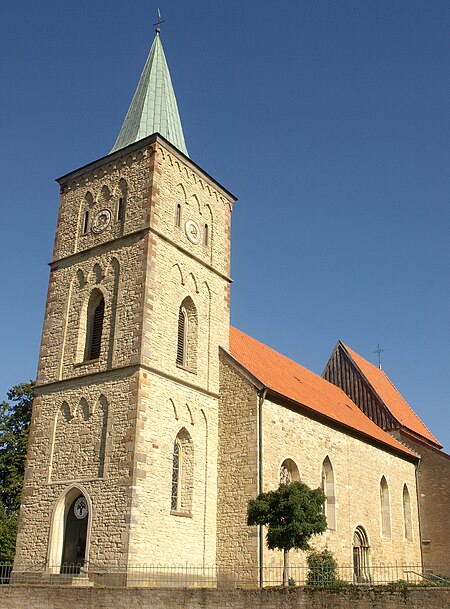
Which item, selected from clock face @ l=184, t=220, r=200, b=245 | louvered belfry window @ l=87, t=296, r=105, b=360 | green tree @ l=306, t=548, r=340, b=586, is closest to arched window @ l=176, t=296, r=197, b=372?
clock face @ l=184, t=220, r=200, b=245

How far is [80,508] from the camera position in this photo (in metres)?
20.6

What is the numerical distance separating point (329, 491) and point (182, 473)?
23.0 feet

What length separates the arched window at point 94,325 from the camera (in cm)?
2269

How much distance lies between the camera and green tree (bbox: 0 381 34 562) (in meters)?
31.0

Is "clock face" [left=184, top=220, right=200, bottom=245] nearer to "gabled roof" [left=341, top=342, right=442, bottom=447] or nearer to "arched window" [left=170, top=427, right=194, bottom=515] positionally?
"arched window" [left=170, top=427, right=194, bottom=515]

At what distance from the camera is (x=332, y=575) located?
20516 millimetres

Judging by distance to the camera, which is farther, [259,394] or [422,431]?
[422,431]

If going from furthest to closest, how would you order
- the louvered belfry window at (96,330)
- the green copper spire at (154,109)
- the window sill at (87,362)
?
the green copper spire at (154,109) < the louvered belfry window at (96,330) < the window sill at (87,362)

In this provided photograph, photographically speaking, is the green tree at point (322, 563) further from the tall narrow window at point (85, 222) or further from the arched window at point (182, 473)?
the tall narrow window at point (85, 222)

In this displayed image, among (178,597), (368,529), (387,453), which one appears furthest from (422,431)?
(178,597)

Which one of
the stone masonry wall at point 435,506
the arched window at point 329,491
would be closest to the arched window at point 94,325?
the arched window at point 329,491

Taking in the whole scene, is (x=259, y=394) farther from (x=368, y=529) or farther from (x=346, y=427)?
(x=368, y=529)

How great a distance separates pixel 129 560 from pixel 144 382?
16.5 feet

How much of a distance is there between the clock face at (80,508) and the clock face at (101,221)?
914cm
